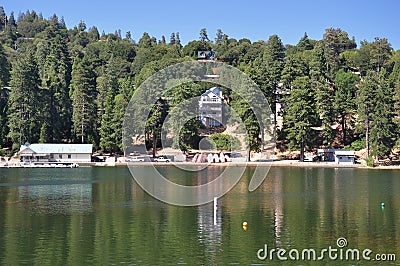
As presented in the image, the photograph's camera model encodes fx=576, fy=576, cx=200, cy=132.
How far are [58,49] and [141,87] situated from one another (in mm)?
36853

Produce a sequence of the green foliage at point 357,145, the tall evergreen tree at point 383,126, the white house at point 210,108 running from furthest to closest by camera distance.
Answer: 1. the white house at point 210,108
2. the green foliage at point 357,145
3. the tall evergreen tree at point 383,126

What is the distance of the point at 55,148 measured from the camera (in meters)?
70.7

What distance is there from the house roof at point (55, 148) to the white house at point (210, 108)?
628 inches

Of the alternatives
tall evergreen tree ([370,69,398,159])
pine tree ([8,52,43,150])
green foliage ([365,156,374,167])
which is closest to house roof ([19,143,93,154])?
pine tree ([8,52,43,150])

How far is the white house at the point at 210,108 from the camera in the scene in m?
77.6

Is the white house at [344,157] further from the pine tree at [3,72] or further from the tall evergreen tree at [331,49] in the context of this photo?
the pine tree at [3,72]

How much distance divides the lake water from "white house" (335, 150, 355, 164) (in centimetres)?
1982

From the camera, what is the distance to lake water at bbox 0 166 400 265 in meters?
21.9

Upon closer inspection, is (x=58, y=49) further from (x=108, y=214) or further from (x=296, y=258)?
(x=296, y=258)

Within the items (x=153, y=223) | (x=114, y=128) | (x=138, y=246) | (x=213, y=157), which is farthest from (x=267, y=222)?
(x=114, y=128)

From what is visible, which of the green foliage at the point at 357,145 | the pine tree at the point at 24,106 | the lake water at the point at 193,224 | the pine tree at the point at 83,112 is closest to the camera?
the lake water at the point at 193,224

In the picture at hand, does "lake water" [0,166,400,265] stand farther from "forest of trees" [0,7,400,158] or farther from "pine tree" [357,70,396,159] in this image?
"forest of trees" [0,7,400,158]

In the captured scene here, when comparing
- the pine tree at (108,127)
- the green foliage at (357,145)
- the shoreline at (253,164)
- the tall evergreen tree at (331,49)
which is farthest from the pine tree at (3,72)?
the green foliage at (357,145)

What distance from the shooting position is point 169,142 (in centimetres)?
7438
